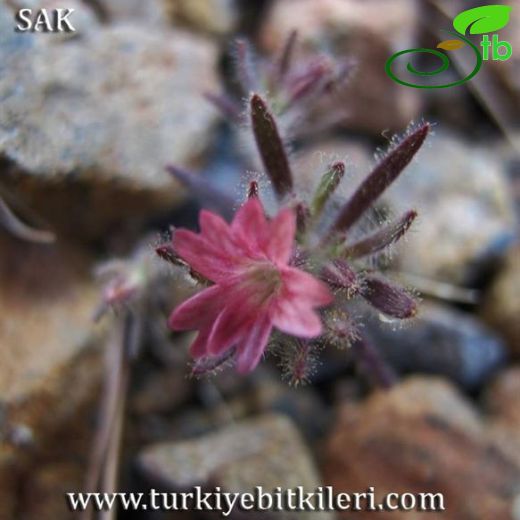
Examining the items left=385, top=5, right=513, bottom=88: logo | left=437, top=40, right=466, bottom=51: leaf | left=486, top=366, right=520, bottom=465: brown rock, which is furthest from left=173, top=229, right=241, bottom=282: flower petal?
left=437, top=40, right=466, bottom=51: leaf

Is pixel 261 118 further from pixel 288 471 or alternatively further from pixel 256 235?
pixel 288 471

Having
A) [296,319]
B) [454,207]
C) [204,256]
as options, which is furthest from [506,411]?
[204,256]

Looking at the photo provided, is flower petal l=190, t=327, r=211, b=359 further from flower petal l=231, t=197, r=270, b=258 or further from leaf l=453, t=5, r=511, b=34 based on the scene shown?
leaf l=453, t=5, r=511, b=34

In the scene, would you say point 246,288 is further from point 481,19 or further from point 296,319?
point 481,19

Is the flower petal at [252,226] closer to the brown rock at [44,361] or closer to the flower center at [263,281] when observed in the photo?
the flower center at [263,281]

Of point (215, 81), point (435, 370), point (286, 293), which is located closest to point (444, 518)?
point (435, 370)
